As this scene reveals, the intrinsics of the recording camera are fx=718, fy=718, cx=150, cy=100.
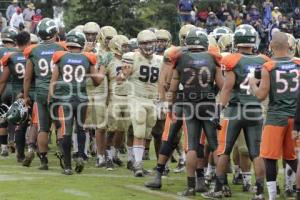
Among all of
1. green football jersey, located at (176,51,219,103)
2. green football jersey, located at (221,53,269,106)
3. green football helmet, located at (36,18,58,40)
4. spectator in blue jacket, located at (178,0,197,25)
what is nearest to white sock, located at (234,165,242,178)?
green football jersey, located at (176,51,219,103)

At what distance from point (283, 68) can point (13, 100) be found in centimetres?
534

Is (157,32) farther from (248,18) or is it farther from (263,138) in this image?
(248,18)

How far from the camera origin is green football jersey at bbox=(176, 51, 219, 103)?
8.79 meters

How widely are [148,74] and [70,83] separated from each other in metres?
1.19

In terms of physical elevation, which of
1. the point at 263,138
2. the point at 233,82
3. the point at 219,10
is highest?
the point at 219,10

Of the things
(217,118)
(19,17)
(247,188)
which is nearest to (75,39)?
(217,118)

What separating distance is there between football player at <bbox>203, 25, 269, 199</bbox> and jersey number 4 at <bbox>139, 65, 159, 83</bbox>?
2.04m

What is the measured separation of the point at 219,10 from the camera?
25547 millimetres

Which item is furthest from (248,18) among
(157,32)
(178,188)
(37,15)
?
(178,188)

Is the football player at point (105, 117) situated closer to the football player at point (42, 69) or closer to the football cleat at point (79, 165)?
the football cleat at point (79, 165)

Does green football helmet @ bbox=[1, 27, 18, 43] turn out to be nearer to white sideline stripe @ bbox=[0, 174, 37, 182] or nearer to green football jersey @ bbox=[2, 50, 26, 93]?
green football jersey @ bbox=[2, 50, 26, 93]

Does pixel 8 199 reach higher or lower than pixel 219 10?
lower

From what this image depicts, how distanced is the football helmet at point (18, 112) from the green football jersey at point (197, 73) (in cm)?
305

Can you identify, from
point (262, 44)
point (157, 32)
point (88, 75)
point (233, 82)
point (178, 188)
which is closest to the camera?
point (233, 82)
